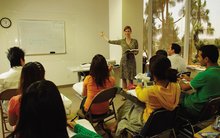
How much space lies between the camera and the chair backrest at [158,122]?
171 centimetres

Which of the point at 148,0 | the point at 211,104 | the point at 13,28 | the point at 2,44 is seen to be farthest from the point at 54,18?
the point at 211,104

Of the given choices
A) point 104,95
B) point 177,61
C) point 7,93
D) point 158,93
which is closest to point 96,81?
point 104,95

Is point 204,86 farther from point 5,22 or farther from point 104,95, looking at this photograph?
point 5,22

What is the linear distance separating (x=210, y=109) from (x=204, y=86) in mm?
241

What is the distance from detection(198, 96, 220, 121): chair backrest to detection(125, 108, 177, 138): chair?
13.6 inches

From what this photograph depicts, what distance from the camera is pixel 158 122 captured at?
179cm

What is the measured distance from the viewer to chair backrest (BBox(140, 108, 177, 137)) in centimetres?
171

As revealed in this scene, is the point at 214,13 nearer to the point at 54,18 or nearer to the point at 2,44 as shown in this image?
the point at 54,18

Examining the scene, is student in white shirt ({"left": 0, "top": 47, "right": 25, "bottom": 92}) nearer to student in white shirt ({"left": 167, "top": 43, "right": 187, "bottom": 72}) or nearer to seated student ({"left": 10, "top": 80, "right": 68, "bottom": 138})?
seated student ({"left": 10, "top": 80, "right": 68, "bottom": 138})

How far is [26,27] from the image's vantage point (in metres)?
4.65

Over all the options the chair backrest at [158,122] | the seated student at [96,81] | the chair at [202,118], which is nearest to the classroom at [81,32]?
the seated student at [96,81]

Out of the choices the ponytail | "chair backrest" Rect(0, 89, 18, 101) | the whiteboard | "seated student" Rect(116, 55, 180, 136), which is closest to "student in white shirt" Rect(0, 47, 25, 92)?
"chair backrest" Rect(0, 89, 18, 101)

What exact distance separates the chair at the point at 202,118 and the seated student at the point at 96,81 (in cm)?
91

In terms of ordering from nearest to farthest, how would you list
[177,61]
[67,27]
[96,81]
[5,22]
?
[96,81] < [177,61] < [5,22] < [67,27]
